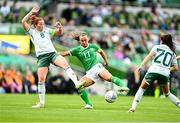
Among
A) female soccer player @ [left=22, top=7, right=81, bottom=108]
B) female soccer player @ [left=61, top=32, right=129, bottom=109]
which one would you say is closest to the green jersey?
female soccer player @ [left=61, top=32, right=129, bottom=109]

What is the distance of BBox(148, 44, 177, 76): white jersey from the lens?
65.7 ft

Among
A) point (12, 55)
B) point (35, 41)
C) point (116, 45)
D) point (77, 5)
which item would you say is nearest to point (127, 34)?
point (116, 45)

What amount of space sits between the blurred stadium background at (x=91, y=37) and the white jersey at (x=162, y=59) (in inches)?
531

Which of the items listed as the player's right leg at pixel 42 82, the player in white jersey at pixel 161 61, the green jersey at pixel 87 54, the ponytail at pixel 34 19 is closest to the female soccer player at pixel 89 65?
the green jersey at pixel 87 54

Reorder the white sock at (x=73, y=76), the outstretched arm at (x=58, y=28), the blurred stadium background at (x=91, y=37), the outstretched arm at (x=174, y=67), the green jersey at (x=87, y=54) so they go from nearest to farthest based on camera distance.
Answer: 1. the outstretched arm at (x=174, y=67)
2. the white sock at (x=73, y=76)
3. the green jersey at (x=87, y=54)
4. the outstretched arm at (x=58, y=28)
5. the blurred stadium background at (x=91, y=37)

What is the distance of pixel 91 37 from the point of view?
38906mm

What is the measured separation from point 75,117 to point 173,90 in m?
15.1

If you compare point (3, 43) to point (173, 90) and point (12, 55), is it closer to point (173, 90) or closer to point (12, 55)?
point (12, 55)

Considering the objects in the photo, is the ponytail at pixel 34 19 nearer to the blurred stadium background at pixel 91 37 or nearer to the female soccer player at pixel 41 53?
the female soccer player at pixel 41 53

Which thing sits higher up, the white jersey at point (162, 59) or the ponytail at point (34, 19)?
the ponytail at point (34, 19)

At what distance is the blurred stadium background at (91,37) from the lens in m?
36.7

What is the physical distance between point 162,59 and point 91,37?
747 inches

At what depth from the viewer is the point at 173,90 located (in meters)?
32.8

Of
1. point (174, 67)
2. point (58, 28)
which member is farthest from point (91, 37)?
point (174, 67)
